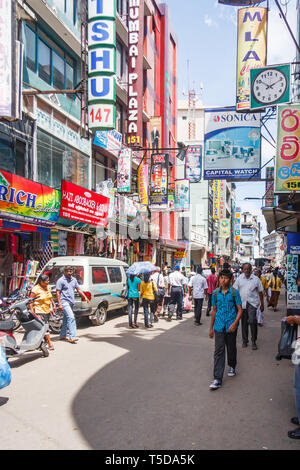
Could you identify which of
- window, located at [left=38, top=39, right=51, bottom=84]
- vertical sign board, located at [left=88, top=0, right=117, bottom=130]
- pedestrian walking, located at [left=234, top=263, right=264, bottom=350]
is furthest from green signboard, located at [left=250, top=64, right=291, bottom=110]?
window, located at [left=38, top=39, right=51, bottom=84]

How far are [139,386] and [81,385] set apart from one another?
0.88m

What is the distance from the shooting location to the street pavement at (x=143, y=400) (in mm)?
4203

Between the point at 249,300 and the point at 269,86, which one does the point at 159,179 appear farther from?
the point at 249,300

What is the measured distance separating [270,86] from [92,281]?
25.3 ft

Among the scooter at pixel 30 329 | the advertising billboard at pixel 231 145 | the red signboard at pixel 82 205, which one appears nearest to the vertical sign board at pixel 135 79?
the red signboard at pixel 82 205

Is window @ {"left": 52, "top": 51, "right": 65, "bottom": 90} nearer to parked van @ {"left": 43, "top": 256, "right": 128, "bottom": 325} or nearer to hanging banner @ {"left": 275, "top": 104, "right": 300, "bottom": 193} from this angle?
parked van @ {"left": 43, "top": 256, "right": 128, "bottom": 325}

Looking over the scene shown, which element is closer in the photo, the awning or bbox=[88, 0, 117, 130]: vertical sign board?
the awning

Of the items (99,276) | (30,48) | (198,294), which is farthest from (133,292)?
(30,48)

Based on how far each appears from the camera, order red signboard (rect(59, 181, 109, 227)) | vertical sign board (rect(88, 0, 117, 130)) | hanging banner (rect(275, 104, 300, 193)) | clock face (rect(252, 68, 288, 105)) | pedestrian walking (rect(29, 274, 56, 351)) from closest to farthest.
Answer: pedestrian walking (rect(29, 274, 56, 351)) → hanging banner (rect(275, 104, 300, 193)) → clock face (rect(252, 68, 288, 105)) → vertical sign board (rect(88, 0, 117, 130)) → red signboard (rect(59, 181, 109, 227))

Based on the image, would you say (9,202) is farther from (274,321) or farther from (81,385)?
(274,321)

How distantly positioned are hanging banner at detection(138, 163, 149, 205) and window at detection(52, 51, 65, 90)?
23.7 feet

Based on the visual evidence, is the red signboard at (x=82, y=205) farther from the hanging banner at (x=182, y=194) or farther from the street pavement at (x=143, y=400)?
the hanging banner at (x=182, y=194)

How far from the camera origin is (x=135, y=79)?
65.3ft

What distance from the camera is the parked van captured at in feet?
35.7
